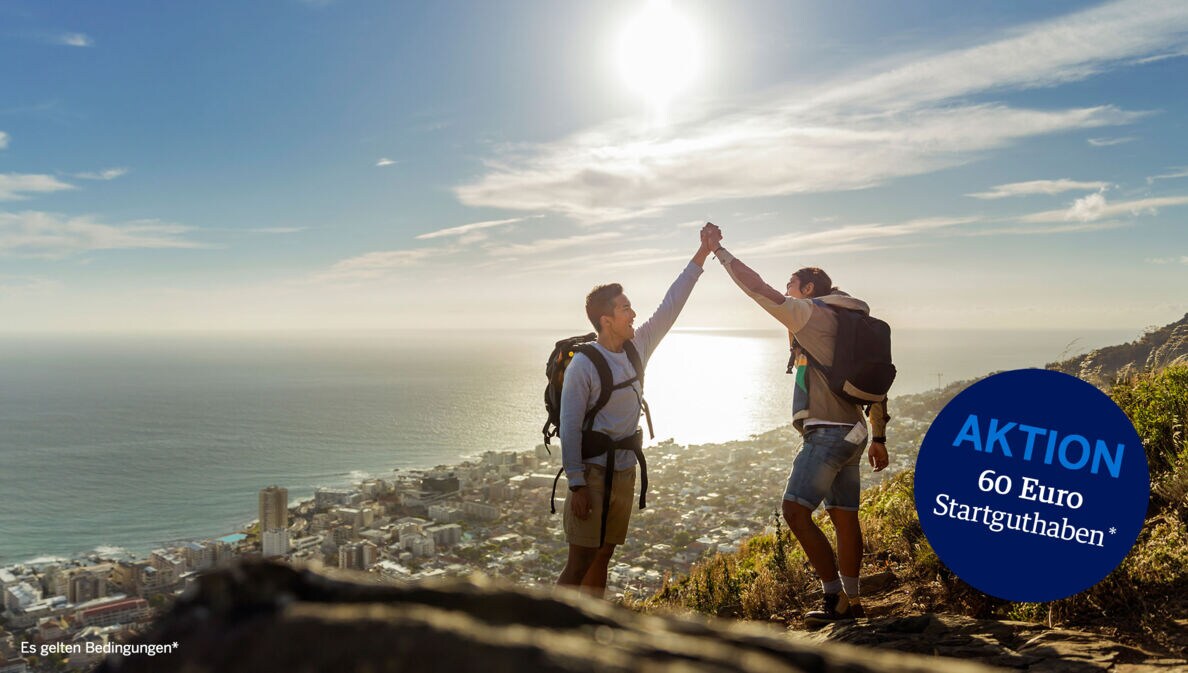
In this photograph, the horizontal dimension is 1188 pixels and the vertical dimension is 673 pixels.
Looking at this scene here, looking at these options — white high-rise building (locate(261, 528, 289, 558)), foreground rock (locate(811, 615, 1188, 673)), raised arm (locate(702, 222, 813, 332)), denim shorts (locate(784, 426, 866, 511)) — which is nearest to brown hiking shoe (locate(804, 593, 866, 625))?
foreground rock (locate(811, 615, 1188, 673))

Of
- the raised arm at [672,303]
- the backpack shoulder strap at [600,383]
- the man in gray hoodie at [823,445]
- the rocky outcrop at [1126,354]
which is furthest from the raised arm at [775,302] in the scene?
the rocky outcrop at [1126,354]

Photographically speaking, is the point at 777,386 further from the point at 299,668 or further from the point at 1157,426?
the point at 299,668

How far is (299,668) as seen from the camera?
778mm

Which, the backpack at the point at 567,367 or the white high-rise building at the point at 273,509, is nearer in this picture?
the backpack at the point at 567,367

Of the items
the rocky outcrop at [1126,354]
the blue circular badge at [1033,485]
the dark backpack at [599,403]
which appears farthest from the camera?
the rocky outcrop at [1126,354]

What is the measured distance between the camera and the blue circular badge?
140 inches

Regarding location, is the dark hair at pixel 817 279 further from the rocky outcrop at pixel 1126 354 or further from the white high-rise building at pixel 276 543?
the white high-rise building at pixel 276 543

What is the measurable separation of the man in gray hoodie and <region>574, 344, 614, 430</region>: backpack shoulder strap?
1.10 metres

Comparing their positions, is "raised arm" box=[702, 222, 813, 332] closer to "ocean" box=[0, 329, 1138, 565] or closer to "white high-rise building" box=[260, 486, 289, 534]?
"ocean" box=[0, 329, 1138, 565]

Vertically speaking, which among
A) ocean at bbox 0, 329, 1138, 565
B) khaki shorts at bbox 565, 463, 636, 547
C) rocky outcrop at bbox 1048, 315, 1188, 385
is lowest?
→ ocean at bbox 0, 329, 1138, 565

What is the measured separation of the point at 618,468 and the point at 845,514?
1611mm

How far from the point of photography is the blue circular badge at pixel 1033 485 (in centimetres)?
355

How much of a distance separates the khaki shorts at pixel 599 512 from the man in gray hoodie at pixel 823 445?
1096 mm

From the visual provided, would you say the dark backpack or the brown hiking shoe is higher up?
the dark backpack
